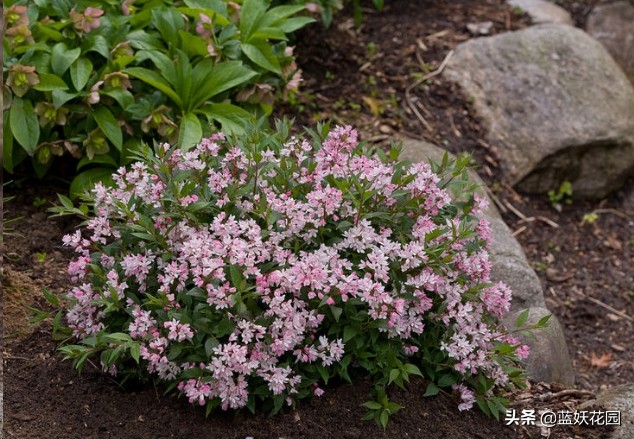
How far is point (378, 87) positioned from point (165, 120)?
182 centimetres

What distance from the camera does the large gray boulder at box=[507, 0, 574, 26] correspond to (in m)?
6.04

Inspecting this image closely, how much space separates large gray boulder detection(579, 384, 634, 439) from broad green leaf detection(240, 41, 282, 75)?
1.97 meters

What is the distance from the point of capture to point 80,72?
143 inches

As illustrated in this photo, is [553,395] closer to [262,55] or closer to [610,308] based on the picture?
[610,308]

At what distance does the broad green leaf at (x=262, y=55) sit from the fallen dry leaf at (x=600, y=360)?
85.4 inches

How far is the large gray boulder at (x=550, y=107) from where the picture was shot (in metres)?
5.30

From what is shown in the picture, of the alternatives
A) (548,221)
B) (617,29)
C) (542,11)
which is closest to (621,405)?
(548,221)

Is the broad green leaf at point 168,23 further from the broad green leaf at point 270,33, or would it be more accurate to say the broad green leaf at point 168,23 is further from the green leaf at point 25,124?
the green leaf at point 25,124

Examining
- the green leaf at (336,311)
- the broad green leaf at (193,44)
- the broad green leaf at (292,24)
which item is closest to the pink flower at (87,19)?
the broad green leaf at (193,44)

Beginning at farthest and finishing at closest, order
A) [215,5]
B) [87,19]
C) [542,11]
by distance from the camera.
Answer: [542,11] → [215,5] → [87,19]

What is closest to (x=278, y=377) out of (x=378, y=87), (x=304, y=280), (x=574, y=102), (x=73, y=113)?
(x=304, y=280)

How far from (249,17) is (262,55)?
0.69ft

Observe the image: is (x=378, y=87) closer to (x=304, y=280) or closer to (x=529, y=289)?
(x=529, y=289)

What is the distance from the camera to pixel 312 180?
2846 millimetres
